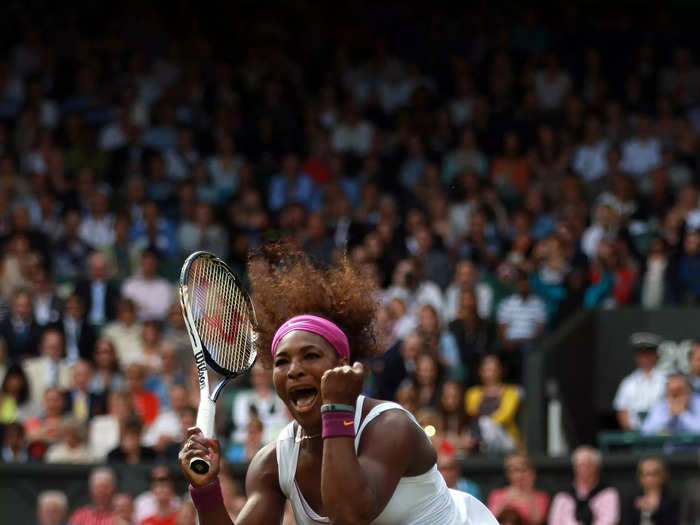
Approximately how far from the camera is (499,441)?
11.2m

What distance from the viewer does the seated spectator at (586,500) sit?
988 centimetres

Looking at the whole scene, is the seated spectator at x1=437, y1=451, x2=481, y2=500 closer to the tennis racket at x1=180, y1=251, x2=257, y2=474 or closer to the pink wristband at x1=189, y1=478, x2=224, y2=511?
the tennis racket at x1=180, y1=251, x2=257, y2=474

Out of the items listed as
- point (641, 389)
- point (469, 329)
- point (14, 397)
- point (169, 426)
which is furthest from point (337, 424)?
point (14, 397)

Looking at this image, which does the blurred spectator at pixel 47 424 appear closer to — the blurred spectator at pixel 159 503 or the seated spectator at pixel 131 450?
the seated spectator at pixel 131 450

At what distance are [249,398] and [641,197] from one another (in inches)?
174

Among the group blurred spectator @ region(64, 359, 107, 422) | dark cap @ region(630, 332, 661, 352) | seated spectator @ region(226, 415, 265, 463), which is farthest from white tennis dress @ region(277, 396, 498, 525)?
blurred spectator @ region(64, 359, 107, 422)

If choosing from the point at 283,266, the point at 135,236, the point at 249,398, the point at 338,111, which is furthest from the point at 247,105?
the point at 283,266

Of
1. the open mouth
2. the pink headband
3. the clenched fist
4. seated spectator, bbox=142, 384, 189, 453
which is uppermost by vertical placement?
the pink headband

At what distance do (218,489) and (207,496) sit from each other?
0.14ft

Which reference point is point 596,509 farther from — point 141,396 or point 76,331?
point 76,331

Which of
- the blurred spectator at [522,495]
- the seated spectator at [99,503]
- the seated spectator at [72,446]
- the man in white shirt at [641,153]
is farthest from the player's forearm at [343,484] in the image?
the man in white shirt at [641,153]

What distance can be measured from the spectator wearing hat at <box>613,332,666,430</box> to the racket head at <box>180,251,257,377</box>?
6.77m

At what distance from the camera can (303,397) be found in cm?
453

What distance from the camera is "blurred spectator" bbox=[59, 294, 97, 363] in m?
12.6
